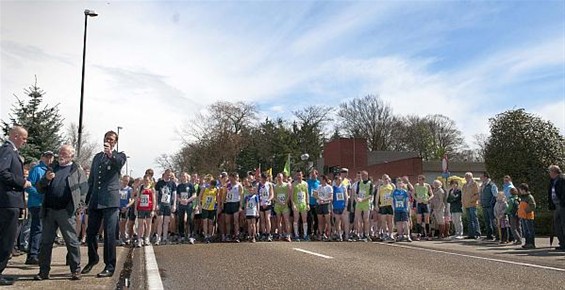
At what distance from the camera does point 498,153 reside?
2708 centimetres

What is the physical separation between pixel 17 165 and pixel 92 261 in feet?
6.04

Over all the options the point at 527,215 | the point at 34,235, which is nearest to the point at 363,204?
the point at 527,215

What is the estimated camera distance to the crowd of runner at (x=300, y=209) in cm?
1472

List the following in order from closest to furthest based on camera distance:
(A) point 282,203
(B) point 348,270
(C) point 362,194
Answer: (B) point 348,270 < (A) point 282,203 < (C) point 362,194

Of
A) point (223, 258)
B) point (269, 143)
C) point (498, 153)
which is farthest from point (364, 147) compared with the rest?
point (223, 258)

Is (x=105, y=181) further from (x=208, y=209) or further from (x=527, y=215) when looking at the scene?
(x=527, y=215)

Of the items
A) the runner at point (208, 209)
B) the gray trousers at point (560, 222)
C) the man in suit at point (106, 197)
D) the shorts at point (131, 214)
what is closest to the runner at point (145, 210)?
the shorts at point (131, 214)

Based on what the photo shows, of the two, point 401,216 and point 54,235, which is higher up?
point 401,216

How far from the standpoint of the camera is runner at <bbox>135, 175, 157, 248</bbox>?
44.2 ft

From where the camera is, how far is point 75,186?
24.8 ft

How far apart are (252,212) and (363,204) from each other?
3.51m

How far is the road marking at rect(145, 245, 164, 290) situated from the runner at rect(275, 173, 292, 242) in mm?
5242

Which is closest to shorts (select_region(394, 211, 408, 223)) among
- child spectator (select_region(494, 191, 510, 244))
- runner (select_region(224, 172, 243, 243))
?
child spectator (select_region(494, 191, 510, 244))

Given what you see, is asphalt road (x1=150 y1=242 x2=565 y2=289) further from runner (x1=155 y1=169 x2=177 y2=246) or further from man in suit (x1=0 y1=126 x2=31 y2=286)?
runner (x1=155 y1=169 x2=177 y2=246)
